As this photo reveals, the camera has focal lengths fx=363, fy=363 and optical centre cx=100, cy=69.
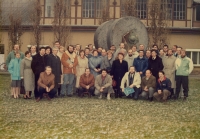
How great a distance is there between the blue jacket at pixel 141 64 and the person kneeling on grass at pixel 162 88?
72 cm

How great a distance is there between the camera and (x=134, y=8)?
27.1 meters

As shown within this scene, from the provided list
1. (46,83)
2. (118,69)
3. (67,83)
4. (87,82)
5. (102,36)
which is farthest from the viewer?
(102,36)

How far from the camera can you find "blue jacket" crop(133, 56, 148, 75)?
12.4 meters

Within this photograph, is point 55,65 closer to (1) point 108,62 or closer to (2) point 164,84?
(1) point 108,62

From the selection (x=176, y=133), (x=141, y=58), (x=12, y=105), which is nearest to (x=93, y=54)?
(x=141, y=58)

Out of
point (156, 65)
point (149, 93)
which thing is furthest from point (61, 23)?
point (149, 93)

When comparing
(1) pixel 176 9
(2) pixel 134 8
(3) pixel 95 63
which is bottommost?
(3) pixel 95 63

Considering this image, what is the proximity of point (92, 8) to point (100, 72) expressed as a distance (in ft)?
58.5

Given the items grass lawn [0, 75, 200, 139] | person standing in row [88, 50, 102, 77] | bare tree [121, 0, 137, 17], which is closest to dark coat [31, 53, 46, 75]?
grass lawn [0, 75, 200, 139]

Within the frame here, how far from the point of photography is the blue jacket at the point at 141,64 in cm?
1236

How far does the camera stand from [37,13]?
90.3 ft

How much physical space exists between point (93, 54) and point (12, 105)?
3.62m

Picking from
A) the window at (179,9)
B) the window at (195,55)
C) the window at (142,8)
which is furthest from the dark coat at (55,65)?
the window at (195,55)

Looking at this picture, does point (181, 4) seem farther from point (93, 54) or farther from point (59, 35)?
point (93, 54)
